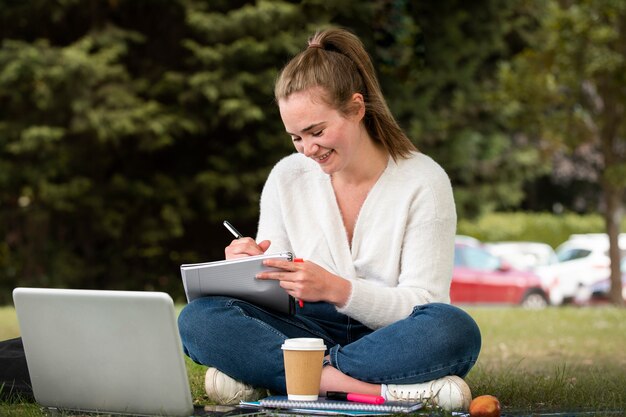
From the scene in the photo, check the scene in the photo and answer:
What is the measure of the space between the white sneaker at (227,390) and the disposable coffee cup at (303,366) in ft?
1.10

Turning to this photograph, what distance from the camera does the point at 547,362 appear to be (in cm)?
582

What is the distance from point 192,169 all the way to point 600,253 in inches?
346

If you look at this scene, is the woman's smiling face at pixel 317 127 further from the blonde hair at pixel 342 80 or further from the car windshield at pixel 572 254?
the car windshield at pixel 572 254

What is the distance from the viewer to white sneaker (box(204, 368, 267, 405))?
3379 millimetres

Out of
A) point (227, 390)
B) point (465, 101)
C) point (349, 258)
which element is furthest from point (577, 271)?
point (227, 390)

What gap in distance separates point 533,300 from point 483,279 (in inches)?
48.0

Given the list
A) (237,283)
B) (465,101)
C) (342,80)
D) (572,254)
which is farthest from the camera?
(572,254)

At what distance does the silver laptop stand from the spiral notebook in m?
0.29

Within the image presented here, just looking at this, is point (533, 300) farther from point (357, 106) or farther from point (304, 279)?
point (304, 279)

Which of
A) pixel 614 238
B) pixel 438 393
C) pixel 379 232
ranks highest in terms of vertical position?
pixel 379 232

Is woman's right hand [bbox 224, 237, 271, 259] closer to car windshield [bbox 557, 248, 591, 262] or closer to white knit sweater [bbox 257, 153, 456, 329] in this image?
Answer: white knit sweater [bbox 257, 153, 456, 329]

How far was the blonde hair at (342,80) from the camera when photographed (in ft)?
11.2

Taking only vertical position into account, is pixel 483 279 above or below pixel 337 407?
below

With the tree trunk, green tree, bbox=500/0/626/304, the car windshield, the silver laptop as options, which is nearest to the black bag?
the silver laptop
